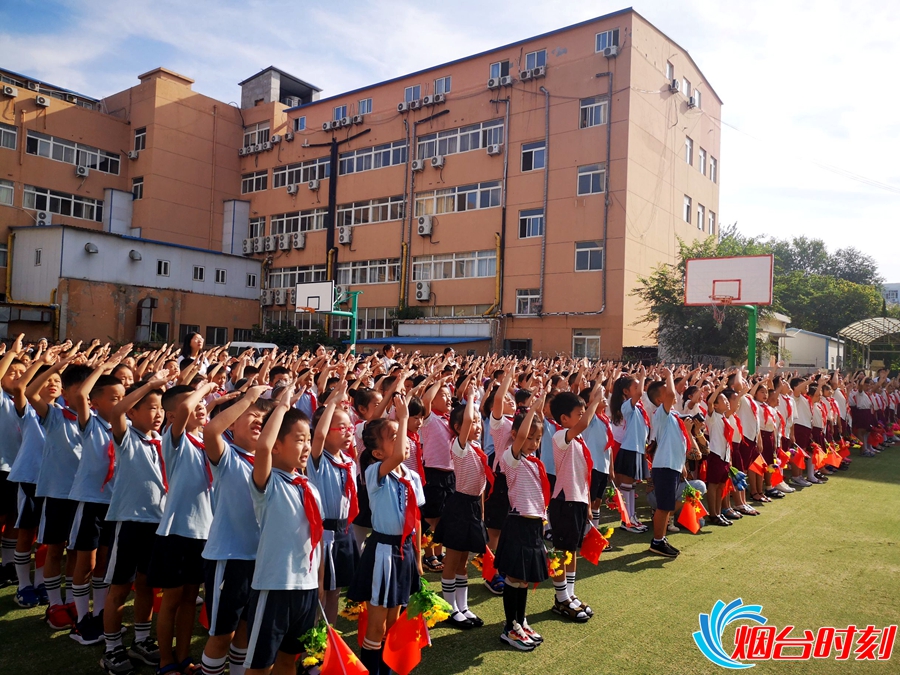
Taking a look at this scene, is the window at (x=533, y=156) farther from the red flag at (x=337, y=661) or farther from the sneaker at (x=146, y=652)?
the red flag at (x=337, y=661)

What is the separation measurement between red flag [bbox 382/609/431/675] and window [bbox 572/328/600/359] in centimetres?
1897

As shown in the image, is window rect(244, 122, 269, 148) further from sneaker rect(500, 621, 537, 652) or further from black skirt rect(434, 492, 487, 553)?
sneaker rect(500, 621, 537, 652)

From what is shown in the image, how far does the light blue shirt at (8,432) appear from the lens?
4434mm

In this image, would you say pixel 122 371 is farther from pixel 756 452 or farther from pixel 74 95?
pixel 74 95

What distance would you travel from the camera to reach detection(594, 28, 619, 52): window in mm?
21967

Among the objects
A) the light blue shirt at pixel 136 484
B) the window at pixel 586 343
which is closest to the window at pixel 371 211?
the window at pixel 586 343

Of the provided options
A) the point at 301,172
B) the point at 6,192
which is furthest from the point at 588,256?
the point at 6,192

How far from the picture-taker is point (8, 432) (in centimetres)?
446

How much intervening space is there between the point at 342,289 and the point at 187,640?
25.6 metres

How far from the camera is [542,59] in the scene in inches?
930

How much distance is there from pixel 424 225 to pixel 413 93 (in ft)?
19.4

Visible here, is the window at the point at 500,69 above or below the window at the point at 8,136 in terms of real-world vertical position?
above

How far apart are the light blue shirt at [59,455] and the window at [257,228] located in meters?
29.4

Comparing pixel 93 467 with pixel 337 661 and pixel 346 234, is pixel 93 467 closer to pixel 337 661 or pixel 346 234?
pixel 337 661
